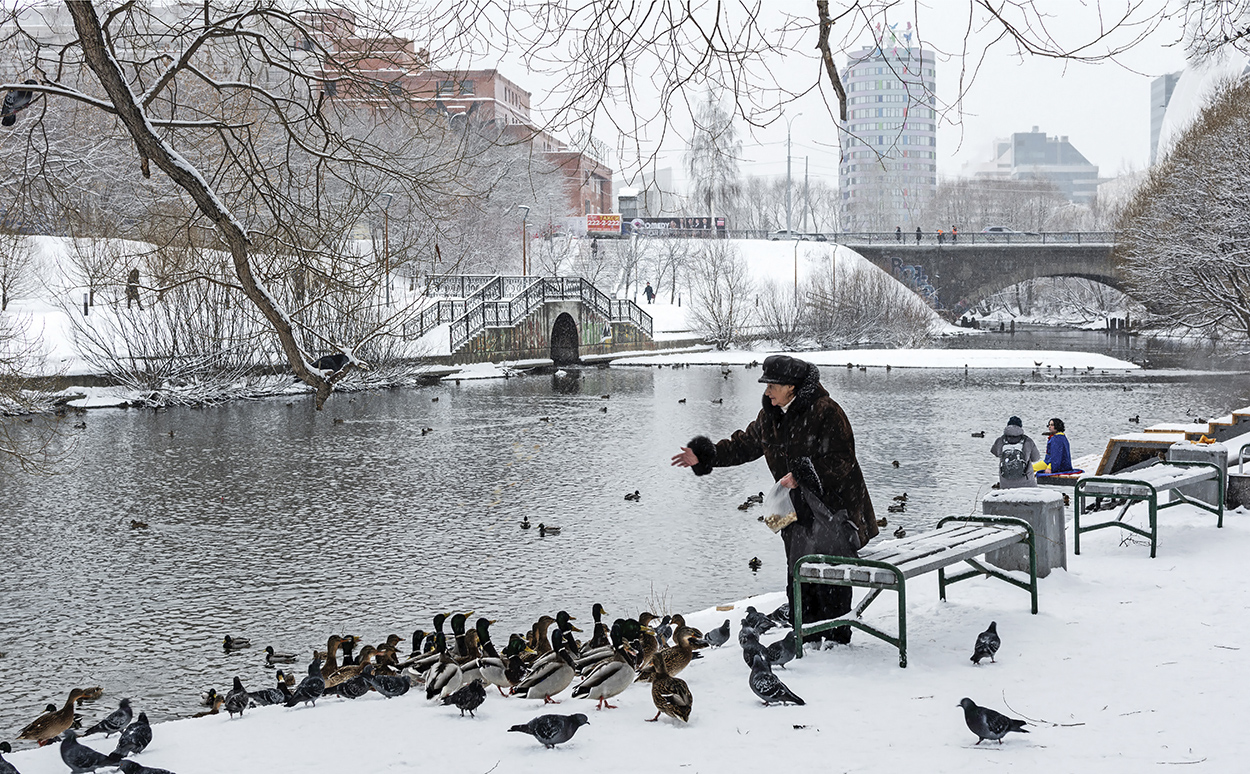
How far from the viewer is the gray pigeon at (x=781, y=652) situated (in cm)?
652

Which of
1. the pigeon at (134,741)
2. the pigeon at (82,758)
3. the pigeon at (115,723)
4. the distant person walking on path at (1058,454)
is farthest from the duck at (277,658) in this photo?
the distant person walking on path at (1058,454)

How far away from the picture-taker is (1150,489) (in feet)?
31.4

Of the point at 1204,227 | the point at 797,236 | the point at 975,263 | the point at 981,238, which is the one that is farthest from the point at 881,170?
the point at 1204,227

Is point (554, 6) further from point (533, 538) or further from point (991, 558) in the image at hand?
point (533, 538)

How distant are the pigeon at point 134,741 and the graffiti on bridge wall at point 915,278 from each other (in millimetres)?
80566

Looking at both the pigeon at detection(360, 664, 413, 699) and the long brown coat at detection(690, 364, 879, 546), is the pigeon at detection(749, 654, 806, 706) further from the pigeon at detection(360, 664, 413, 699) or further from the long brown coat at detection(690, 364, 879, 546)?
the pigeon at detection(360, 664, 413, 699)

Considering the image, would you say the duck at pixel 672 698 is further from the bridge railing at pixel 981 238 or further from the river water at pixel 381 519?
the bridge railing at pixel 981 238

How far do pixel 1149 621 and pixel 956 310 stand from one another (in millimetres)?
80303

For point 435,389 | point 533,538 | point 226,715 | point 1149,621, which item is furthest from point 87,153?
point 1149,621

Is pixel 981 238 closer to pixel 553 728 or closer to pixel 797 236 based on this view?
pixel 797 236

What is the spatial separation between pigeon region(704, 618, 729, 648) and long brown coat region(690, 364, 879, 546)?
2.14 metres

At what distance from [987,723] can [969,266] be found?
8103cm

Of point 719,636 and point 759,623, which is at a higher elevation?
point 759,623

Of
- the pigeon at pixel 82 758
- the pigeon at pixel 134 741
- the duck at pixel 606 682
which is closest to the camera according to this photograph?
the pigeon at pixel 82 758
